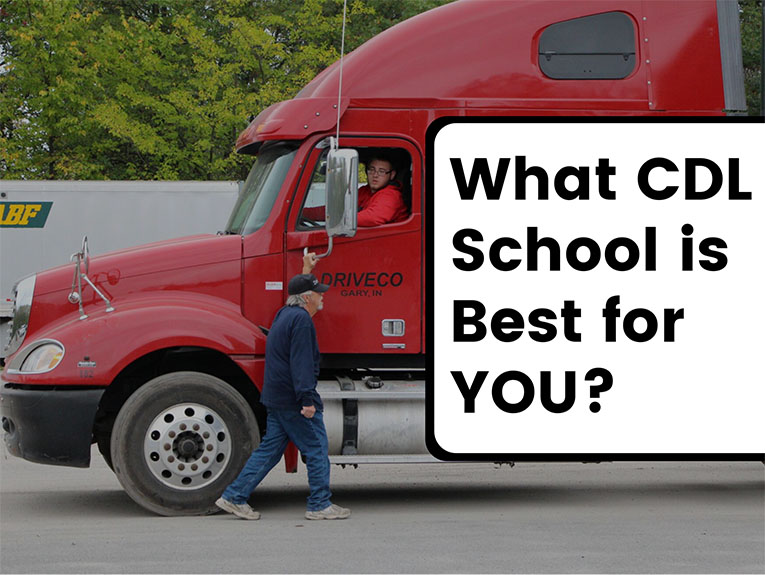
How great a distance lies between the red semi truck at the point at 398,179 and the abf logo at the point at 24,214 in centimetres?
1460

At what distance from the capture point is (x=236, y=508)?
8539 millimetres

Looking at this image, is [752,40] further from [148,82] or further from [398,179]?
[398,179]

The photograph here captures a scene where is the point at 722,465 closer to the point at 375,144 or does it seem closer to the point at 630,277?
the point at 375,144

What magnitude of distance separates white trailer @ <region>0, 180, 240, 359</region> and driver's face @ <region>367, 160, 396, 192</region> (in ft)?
47.0

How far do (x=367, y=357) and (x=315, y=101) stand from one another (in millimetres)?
1986

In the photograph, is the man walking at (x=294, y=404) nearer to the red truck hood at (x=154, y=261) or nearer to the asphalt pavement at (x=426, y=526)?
the asphalt pavement at (x=426, y=526)

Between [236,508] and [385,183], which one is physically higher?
[385,183]

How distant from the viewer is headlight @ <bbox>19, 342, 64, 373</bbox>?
8.67 meters

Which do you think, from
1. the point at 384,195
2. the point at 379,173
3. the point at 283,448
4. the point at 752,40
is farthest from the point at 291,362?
the point at 752,40

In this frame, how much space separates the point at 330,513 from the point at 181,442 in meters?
1.18

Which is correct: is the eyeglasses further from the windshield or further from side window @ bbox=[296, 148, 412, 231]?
the windshield

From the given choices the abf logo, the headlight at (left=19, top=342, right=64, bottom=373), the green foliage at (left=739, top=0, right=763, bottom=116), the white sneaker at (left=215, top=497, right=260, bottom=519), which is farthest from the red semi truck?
the green foliage at (left=739, top=0, right=763, bottom=116)

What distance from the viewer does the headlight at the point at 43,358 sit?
867 cm

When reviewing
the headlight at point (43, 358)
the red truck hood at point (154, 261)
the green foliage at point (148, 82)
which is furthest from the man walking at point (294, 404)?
the green foliage at point (148, 82)
